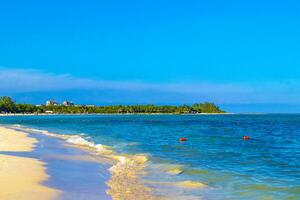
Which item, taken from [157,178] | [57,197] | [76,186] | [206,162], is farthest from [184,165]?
[57,197]

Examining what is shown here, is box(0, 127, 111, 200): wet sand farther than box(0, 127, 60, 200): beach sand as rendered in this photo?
Yes

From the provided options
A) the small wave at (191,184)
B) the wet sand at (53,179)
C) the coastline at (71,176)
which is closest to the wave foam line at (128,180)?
the coastline at (71,176)

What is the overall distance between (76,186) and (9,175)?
3.10m

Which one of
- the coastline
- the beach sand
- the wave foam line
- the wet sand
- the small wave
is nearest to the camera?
the beach sand

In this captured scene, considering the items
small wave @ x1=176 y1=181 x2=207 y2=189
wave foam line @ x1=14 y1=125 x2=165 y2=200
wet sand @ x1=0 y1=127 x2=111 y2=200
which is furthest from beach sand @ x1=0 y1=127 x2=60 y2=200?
small wave @ x1=176 y1=181 x2=207 y2=189

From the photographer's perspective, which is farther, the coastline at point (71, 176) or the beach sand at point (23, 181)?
the coastline at point (71, 176)

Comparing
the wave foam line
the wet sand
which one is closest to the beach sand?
the wet sand

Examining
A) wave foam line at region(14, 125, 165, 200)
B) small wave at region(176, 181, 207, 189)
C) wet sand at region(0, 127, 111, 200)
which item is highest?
wet sand at region(0, 127, 111, 200)

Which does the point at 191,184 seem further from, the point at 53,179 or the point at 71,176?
the point at 53,179

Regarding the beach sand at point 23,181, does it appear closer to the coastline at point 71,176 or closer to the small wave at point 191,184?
the coastline at point 71,176

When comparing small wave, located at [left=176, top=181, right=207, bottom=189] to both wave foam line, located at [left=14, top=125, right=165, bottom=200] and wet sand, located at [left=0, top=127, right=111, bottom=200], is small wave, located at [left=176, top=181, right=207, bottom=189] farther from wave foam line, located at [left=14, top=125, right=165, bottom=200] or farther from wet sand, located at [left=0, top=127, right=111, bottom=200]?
wet sand, located at [left=0, top=127, right=111, bottom=200]

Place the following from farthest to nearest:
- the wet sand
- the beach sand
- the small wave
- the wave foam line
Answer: the small wave
the wave foam line
the wet sand
the beach sand

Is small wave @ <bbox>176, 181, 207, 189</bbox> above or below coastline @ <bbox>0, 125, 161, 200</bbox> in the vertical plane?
below

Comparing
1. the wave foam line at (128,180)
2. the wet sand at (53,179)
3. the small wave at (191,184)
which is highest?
the wet sand at (53,179)
